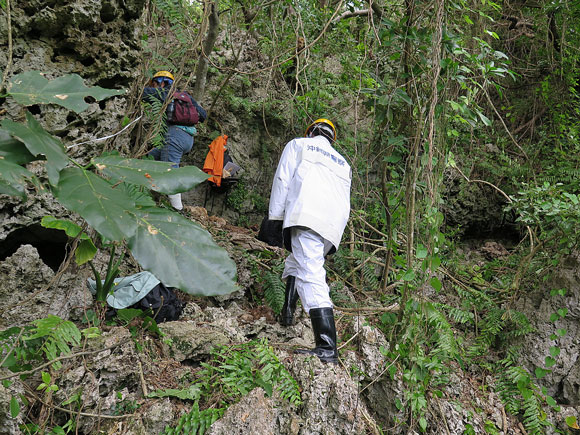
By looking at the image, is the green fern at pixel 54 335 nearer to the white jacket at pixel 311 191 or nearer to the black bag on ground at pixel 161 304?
the black bag on ground at pixel 161 304

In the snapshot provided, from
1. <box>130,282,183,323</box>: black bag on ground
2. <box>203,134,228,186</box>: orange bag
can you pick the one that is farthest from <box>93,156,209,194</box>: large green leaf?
<box>203,134,228,186</box>: orange bag

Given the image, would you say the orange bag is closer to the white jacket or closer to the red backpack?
the red backpack

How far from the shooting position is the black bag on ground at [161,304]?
12.0 feet

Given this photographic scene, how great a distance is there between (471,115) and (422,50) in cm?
68

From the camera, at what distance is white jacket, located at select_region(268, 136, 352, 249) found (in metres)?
3.73

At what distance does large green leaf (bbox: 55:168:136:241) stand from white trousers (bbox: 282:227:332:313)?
8.92 ft

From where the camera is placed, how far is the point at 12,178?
876mm

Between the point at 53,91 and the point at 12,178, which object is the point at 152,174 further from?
the point at 53,91

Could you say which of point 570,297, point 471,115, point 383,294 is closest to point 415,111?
point 471,115

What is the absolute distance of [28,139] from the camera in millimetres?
979

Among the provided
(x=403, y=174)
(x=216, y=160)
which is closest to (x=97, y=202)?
(x=403, y=174)

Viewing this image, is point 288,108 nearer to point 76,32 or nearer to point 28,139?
point 76,32

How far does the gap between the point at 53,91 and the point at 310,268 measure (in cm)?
269

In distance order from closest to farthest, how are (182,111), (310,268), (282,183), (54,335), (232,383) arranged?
(54,335)
(232,383)
(310,268)
(282,183)
(182,111)
